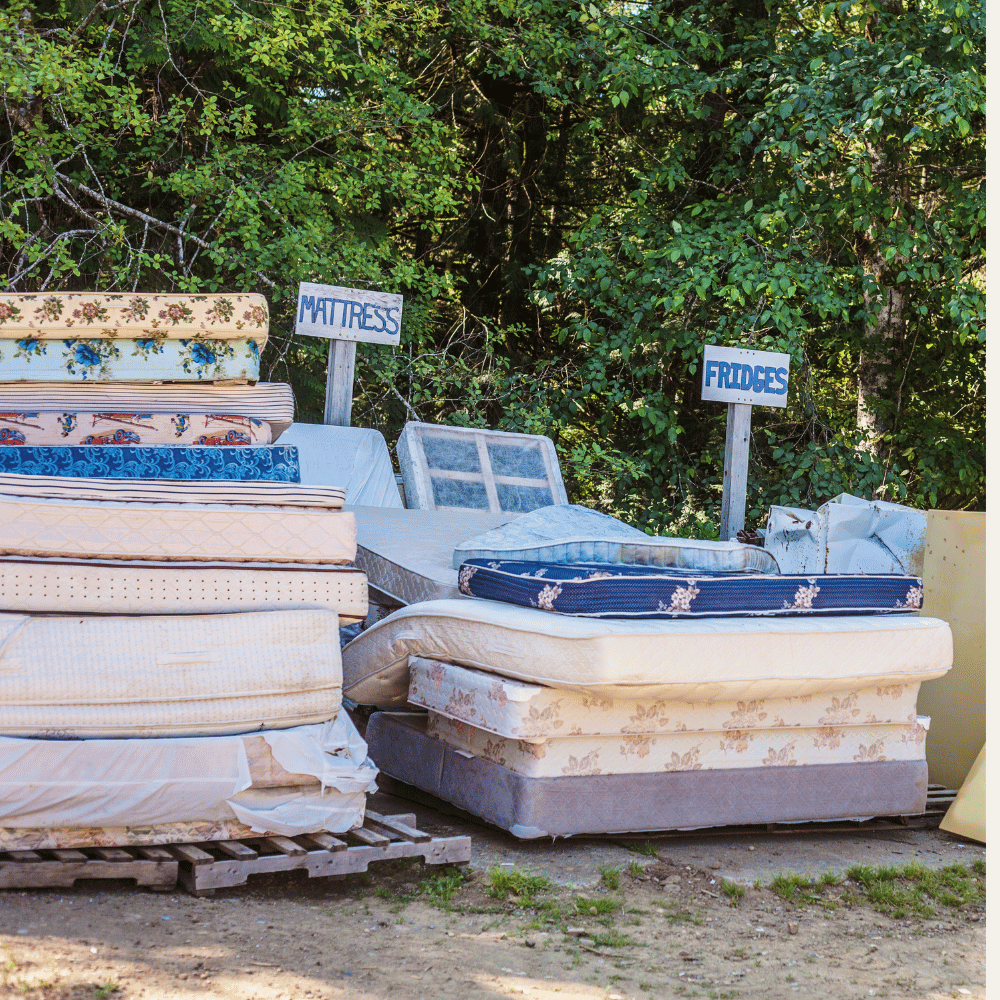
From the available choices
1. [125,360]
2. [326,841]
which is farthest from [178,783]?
[125,360]

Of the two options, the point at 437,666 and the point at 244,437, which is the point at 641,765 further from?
the point at 244,437

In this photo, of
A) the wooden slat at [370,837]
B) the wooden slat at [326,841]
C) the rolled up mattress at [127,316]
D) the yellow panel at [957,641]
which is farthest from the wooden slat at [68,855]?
the yellow panel at [957,641]

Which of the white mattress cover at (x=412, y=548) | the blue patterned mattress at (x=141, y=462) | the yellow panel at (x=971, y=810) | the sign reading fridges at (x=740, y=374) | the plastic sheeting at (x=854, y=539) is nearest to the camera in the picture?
the blue patterned mattress at (x=141, y=462)

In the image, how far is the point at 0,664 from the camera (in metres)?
2.63

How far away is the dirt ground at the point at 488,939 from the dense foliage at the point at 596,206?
4.81m

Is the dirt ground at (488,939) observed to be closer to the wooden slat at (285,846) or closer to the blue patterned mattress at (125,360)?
the wooden slat at (285,846)

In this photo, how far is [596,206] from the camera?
9844mm

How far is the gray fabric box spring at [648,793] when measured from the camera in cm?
312

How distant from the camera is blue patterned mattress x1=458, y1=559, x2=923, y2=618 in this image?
317 cm

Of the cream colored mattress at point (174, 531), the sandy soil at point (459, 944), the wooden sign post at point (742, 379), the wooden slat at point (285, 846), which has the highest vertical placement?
the wooden sign post at point (742, 379)

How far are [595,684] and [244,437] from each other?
5.75 feet

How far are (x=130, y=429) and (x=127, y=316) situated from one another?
0.42m

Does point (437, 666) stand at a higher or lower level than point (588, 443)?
lower

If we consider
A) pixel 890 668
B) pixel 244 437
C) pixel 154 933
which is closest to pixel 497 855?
pixel 154 933
